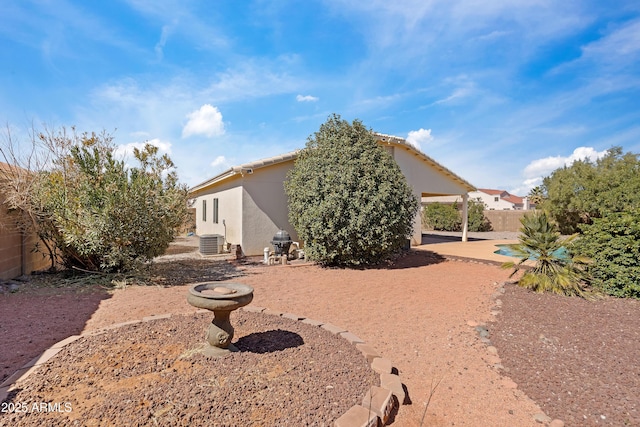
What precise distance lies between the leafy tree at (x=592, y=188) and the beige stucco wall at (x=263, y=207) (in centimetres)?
1507

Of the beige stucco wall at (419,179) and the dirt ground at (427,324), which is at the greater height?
the beige stucco wall at (419,179)

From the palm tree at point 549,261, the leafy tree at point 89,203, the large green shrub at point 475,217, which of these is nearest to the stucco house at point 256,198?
the leafy tree at point 89,203

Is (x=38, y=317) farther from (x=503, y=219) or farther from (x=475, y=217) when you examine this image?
(x=503, y=219)

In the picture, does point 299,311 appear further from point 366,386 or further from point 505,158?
point 505,158

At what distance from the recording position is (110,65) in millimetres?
7934

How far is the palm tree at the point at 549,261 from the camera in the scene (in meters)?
6.51

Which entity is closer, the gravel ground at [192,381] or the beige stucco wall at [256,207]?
the gravel ground at [192,381]

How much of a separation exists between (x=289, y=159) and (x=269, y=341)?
906 centimetres

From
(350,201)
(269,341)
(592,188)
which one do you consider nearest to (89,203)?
(269,341)

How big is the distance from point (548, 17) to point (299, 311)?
8.94m

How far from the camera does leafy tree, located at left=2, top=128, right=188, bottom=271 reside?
7047 millimetres

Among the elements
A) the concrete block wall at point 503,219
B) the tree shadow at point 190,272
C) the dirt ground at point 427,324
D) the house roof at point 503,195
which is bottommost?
the dirt ground at point 427,324

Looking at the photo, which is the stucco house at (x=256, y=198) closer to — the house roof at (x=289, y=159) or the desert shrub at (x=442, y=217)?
the house roof at (x=289, y=159)

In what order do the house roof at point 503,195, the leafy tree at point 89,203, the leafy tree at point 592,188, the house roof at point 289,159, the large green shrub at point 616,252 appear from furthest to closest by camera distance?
the house roof at point 503,195 < the leafy tree at point 592,188 < the house roof at point 289,159 < the leafy tree at point 89,203 < the large green shrub at point 616,252
